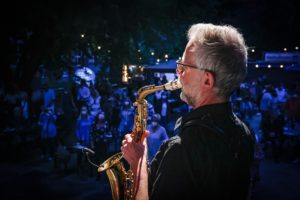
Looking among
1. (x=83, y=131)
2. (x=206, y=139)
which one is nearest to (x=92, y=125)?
(x=83, y=131)

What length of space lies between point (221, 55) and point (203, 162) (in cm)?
57

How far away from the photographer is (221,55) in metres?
1.90

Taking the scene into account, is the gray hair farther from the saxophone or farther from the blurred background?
the blurred background

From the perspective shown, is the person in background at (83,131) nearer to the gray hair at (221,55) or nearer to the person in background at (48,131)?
the person in background at (48,131)

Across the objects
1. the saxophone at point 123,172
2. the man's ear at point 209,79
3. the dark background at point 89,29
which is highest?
the dark background at point 89,29

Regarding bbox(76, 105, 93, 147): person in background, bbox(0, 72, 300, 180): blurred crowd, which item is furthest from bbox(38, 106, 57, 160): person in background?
bbox(76, 105, 93, 147): person in background

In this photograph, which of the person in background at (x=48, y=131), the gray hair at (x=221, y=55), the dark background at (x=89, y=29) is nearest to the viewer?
the gray hair at (x=221, y=55)

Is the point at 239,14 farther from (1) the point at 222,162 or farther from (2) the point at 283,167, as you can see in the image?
(1) the point at 222,162

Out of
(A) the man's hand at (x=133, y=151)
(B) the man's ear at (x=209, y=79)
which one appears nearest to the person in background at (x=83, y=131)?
(A) the man's hand at (x=133, y=151)

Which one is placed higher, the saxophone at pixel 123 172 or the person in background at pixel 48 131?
the saxophone at pixel 123 172

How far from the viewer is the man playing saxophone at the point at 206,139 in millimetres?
1723

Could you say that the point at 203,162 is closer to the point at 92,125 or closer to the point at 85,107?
the point at 92,125

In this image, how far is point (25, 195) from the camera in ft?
30.1

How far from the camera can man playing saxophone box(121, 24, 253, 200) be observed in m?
1.72
